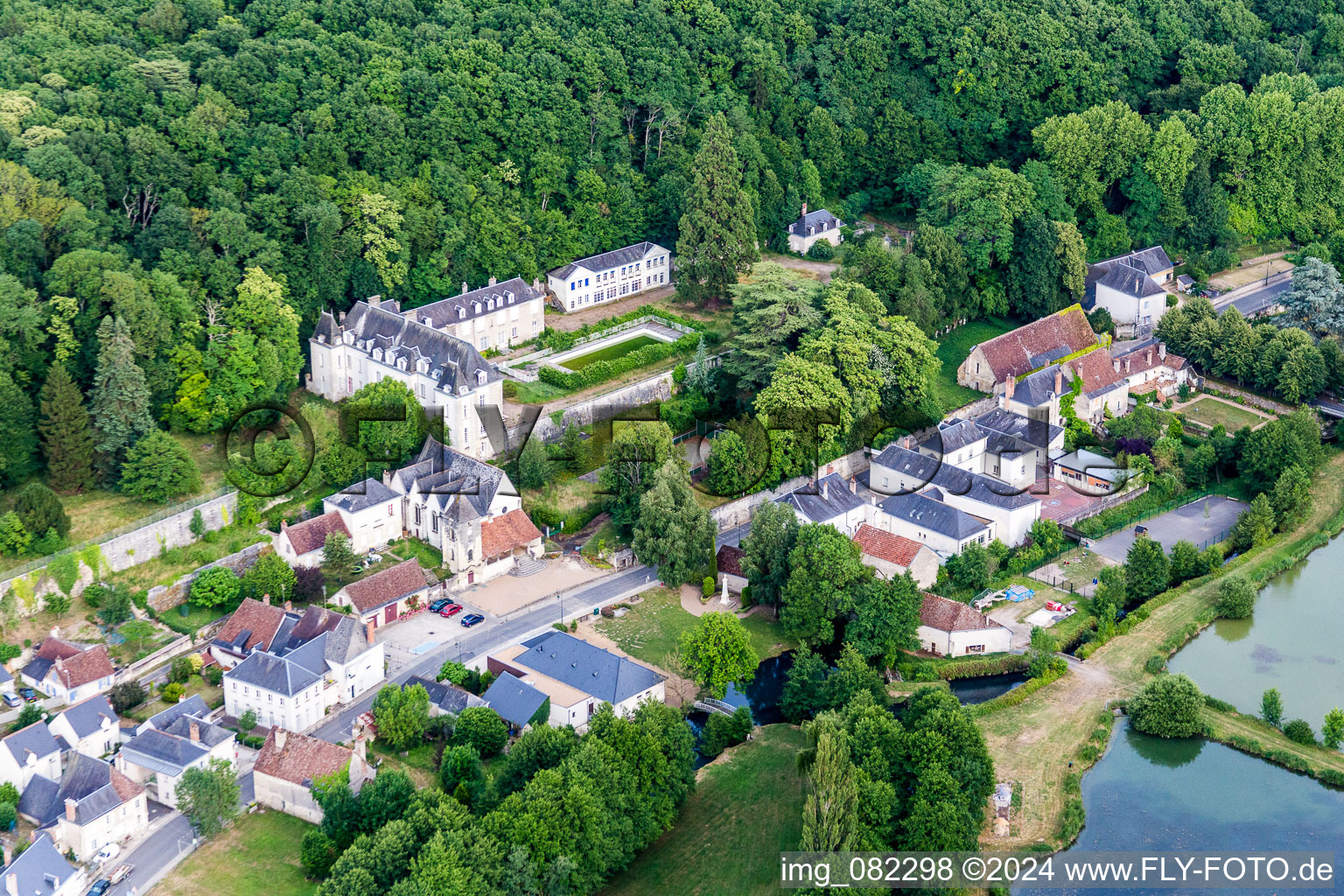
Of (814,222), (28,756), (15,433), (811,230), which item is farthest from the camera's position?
(814,222)

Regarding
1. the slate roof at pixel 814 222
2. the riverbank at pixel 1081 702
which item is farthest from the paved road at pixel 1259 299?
the slate roof at pixel 814 222

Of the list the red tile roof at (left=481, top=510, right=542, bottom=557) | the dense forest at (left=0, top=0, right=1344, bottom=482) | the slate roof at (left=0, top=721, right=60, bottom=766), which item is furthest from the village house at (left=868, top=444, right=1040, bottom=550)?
the slate roof at (left=0, top=721, right=60, bottom=766)

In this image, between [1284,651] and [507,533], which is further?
[507,533]

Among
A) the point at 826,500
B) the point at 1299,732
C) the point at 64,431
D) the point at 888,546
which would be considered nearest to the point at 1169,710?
the point at 1299,732

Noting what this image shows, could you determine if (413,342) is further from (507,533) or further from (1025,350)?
(1025,350)

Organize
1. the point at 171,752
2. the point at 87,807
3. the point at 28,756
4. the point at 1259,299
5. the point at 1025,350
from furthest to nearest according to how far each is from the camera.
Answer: the point at 1259,299 < the point at 1025,350 < the point at 171,752 < the point at 28,756 < the point at 87,807

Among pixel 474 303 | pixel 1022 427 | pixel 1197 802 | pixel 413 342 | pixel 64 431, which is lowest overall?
pixel 1197 802

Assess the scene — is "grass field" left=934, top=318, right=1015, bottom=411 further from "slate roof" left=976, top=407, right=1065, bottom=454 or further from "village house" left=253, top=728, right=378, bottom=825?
"village house" left=253, top=728, right=378, bottom=825

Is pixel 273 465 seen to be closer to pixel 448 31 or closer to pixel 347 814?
pixel 347 814
